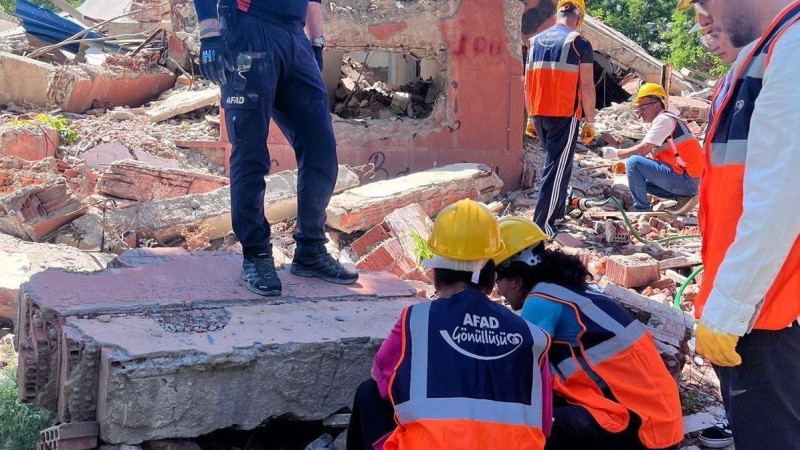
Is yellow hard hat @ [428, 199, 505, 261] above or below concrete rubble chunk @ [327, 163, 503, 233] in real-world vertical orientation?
above

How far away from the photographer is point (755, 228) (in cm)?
212

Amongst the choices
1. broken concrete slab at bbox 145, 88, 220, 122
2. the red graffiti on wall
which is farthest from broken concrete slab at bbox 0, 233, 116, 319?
broken concrete slab at bbox 145, 88, 220, 122

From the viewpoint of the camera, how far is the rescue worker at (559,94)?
6609 mm

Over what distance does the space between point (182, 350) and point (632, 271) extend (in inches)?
143

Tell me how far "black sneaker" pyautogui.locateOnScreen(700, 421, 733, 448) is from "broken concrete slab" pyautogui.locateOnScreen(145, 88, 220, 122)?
8345 millimetres

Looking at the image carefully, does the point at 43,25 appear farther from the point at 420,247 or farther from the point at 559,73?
the point at 420,247

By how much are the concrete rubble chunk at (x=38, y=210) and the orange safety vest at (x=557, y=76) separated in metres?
3.67

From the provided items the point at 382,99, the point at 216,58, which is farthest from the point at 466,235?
the point at 382,99

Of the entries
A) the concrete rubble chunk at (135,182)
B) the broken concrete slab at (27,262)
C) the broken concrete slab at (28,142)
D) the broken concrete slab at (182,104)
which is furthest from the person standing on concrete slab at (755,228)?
the broken concrete slab at (182,104)

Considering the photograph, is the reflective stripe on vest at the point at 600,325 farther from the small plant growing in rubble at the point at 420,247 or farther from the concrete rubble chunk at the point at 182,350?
the small plant growing in rubble at the point at 420,247

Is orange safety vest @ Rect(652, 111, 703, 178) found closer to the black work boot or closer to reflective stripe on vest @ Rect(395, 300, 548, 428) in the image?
the black work boot

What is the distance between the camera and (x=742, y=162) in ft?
7.38

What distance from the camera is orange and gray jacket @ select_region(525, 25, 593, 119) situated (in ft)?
21.7

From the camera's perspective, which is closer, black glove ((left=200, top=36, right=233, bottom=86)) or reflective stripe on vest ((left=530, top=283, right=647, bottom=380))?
reflective stripe on vest ((left=530, top=283, right=647, bottom=380))
